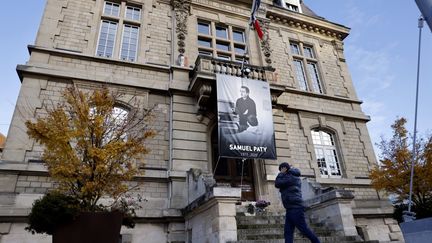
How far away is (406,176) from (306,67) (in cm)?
657

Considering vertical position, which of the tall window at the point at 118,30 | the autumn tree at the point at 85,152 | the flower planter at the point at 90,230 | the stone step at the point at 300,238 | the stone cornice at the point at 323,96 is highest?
the tall window at the point at 118,30

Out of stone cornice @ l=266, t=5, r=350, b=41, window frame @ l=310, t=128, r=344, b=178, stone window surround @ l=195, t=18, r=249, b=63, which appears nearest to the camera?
window frame @ l=310, t=128, r=344, b=178

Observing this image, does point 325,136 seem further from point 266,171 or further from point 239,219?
point 239,219

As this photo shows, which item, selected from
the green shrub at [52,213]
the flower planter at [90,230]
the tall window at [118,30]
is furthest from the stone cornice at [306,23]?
the green shrub at [52,213]

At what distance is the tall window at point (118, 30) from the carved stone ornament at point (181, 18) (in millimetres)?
1548

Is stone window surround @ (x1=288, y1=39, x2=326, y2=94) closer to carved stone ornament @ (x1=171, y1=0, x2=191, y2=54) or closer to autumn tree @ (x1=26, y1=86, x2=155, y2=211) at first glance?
carved stone ornament @ (x1=171, y1=0, x2=191, y2=54)

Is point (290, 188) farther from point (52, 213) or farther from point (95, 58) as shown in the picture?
point (95, 58)

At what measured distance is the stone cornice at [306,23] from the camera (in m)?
14.5

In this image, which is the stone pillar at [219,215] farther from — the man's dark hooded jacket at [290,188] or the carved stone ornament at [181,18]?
the carved stone ornament at [181,18]

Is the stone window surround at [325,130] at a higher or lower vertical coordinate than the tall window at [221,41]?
lower

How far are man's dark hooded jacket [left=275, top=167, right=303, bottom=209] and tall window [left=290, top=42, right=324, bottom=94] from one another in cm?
885

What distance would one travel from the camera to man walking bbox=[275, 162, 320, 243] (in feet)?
16.1

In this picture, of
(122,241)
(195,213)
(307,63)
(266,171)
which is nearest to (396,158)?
(266,171)

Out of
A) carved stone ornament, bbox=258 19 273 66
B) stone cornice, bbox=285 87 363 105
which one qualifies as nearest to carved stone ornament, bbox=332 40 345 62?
stone cornice, bbox=285 87 363 105
